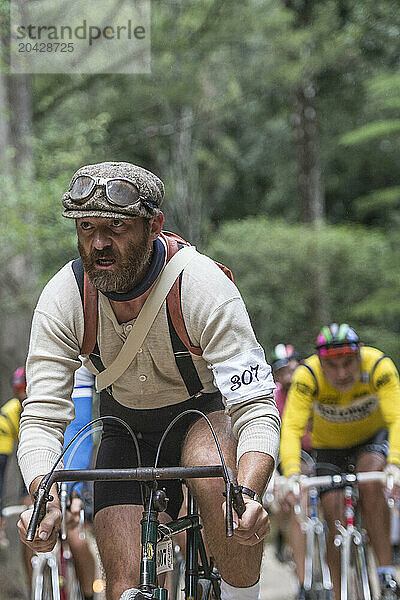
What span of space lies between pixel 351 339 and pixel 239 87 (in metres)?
13.4

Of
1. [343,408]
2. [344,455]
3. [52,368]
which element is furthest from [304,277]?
[52,368]

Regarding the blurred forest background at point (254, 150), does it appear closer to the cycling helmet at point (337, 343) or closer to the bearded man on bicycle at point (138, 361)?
the cycling helmet at point (337, 343)

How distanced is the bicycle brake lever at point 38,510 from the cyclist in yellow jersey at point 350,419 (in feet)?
12.5

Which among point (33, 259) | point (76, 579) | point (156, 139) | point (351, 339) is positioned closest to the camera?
point (351, 339)

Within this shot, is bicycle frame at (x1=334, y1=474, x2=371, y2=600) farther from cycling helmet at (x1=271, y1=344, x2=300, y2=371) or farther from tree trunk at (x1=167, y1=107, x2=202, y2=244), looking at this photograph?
tree trunk at (x1=167, y1=107, x2=202, y2=244)

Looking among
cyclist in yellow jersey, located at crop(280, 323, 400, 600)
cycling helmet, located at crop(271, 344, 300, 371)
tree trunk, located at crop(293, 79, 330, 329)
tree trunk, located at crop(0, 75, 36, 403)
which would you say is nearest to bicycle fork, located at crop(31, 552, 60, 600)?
cyclist in yellow jersey, located at crop(280, 323, 400, 600)

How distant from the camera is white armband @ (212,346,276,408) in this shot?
343cm

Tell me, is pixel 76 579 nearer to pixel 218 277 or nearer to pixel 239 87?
pixel 218 277

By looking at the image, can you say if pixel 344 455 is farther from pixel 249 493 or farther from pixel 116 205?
pixel 116 205

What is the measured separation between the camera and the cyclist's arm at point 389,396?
6.65 meters

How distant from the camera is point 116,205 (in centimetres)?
339

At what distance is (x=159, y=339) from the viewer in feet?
11.8

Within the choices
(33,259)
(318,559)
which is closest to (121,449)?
(318,559)

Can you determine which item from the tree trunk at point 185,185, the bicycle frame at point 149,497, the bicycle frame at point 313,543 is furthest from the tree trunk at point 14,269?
the bicycle frame at point 149,497
